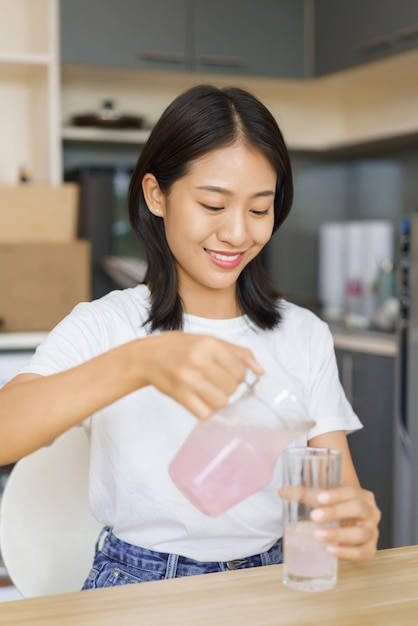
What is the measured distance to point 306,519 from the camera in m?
0.87

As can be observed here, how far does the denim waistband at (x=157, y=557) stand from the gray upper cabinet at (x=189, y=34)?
2.30 meters

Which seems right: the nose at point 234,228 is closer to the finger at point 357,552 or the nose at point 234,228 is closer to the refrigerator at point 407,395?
the finger at point 357,552

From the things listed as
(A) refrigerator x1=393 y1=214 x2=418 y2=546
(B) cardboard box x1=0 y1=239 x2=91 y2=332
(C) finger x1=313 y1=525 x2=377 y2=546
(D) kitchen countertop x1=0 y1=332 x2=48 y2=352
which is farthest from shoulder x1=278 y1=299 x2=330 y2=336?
(B) cardboard box x1=0 y1=239 x2=91 y2=332

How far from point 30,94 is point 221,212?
93.1 inches

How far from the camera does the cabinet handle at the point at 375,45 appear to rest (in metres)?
3.09

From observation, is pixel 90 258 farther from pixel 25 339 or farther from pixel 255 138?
pixel 255 138

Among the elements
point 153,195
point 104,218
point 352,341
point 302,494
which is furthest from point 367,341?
point 302,494

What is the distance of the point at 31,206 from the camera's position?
2.95 meters

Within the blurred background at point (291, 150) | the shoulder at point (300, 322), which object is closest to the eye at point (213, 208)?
the shoulder at point (300, 322)

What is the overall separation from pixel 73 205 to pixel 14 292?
38 cm

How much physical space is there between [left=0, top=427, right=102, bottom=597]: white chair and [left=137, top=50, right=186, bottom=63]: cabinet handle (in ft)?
7.22

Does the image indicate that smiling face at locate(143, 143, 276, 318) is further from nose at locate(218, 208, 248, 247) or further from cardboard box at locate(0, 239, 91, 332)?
cardboard box at locate(0, 239, 91, 332)

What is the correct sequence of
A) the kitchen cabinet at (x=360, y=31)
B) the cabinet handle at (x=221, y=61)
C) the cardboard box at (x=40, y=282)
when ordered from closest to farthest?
the cardboard box at (x=40, y=282), the kitchen cabinet at (x=360, y=31), the cabinet handle at (x=221, y=61)

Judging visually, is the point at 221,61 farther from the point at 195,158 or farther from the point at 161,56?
the point at 195,158
